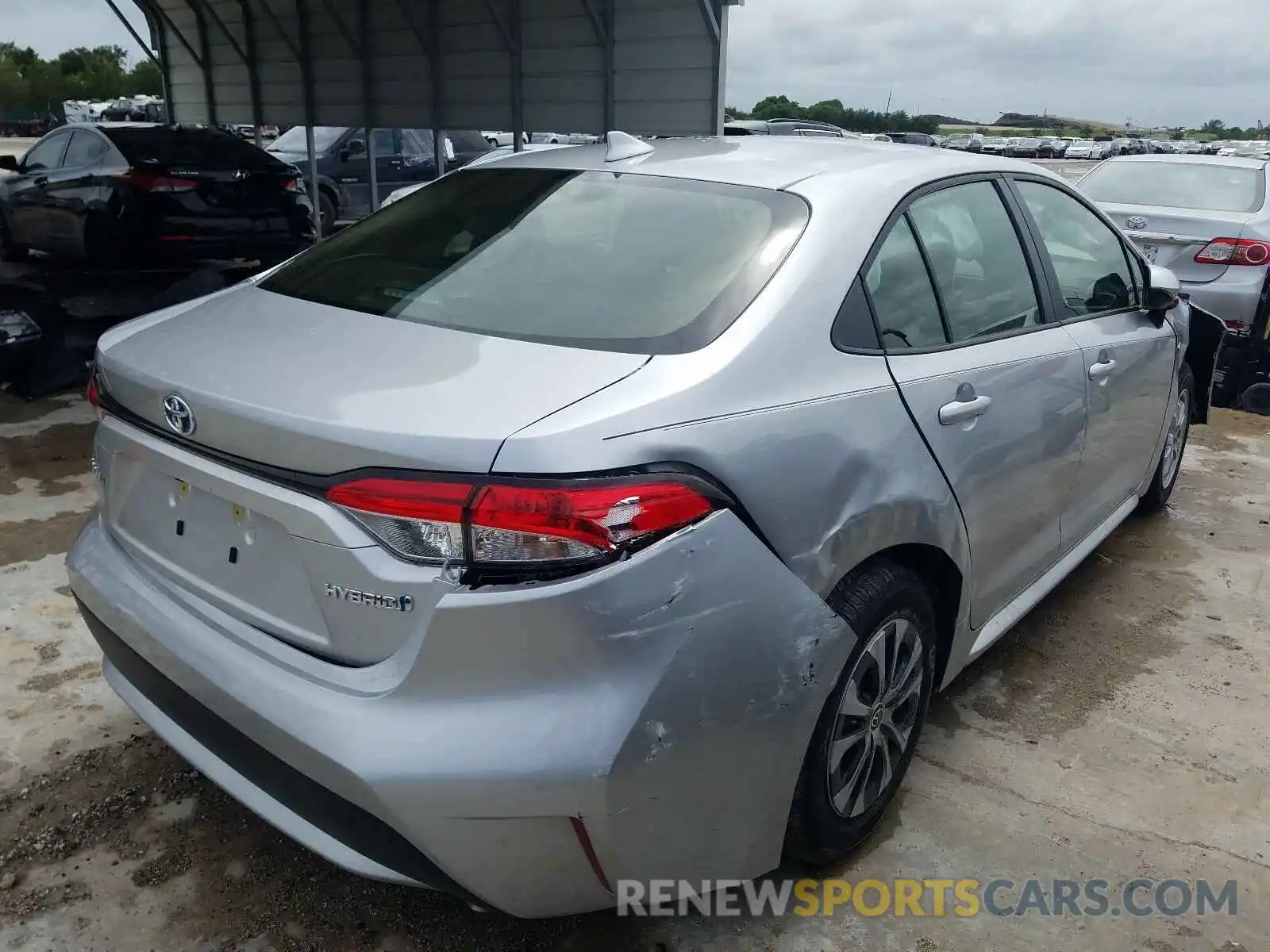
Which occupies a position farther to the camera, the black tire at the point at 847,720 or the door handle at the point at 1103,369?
the door handle at the point at 1103,369

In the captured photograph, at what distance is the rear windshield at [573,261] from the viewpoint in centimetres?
204

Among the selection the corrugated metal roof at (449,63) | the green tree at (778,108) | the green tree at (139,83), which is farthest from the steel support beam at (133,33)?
the green tree at (139,83)

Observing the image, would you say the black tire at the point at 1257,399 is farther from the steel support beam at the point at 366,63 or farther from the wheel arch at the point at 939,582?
the steel support beam at the point at 366,63

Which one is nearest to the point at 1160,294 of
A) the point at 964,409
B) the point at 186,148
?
the point at 964,409

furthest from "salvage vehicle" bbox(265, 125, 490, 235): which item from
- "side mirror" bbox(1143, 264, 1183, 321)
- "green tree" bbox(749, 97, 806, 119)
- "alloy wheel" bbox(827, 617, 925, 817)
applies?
"green tree" bbox(749, 97, 806, 119)

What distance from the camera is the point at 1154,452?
4.17m

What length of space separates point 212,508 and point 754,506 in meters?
1.03

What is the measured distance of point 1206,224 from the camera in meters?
6.90

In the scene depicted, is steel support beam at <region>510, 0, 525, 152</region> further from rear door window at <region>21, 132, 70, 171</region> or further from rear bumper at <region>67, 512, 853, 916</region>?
rear bumper at <region>67, 512, 853, 916</region>

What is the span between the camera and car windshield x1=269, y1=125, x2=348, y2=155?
13289 millimetres

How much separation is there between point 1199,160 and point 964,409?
731cm

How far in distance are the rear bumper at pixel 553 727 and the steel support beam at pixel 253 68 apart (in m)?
11.8

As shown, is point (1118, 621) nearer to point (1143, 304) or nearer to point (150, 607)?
point (1143, 304)

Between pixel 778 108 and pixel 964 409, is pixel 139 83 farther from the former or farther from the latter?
pixel 964 409
